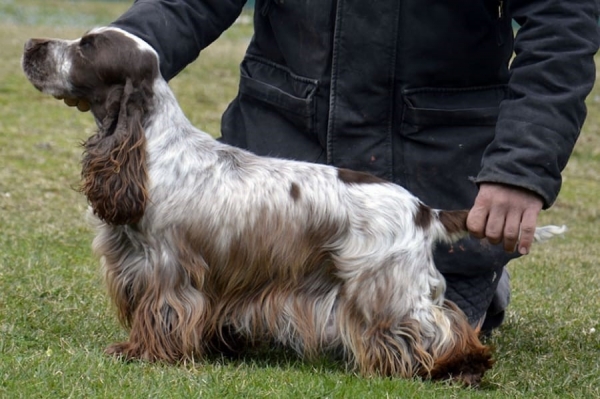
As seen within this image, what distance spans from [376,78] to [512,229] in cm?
108

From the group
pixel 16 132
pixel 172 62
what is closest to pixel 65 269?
pixel 172 62

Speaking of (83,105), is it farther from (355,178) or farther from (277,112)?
(355,178)

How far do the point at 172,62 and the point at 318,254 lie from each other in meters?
0.98

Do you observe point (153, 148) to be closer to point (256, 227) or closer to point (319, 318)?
point (256, 227)

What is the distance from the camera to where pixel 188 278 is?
12.6ft

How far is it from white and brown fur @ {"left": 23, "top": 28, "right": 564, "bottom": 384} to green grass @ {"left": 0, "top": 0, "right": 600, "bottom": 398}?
0.48 feet

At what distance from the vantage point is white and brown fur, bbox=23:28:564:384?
382 centimetres

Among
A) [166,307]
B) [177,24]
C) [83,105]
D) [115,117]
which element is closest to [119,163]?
[115,117]

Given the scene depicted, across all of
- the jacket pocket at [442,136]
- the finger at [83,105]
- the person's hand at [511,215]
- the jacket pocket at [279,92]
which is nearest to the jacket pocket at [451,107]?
the jacket pocket at [442,136]

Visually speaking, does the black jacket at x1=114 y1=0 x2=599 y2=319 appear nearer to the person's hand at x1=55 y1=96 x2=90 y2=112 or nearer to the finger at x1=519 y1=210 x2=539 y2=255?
the person's hand at x1=55 y1=96 x2=90 y2=112

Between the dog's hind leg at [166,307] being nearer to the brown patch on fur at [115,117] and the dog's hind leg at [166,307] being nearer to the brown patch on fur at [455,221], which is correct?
the brown patch on fur at [115,117]

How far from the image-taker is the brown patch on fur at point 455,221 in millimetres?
3926

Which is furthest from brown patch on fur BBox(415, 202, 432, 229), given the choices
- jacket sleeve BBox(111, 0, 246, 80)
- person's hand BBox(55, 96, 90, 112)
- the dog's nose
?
the dog's nose

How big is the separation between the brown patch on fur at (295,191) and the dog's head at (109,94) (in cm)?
52
